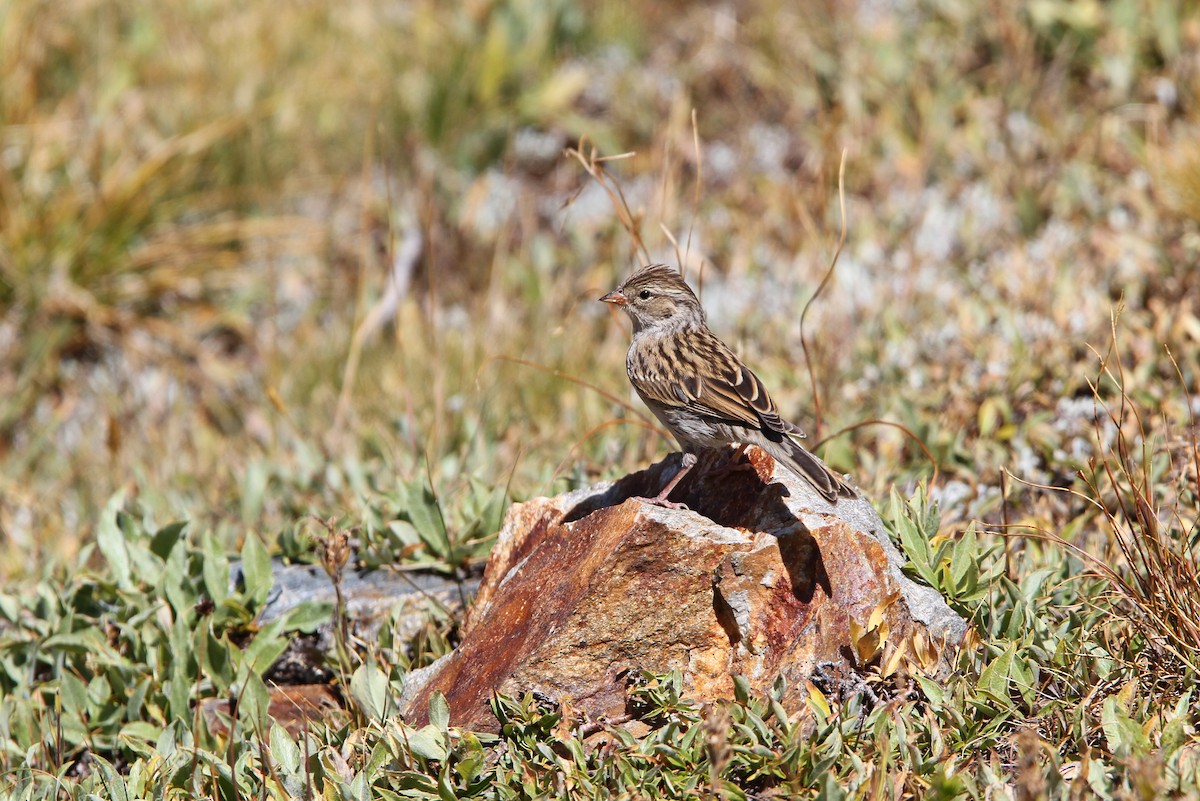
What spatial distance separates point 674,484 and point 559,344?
3974 mm

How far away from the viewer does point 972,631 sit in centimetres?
438

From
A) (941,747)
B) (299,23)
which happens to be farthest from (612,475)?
(299,23)

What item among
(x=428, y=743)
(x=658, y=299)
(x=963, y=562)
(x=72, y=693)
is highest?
(x=658, y=299)

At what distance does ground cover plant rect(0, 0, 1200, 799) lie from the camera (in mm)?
4203

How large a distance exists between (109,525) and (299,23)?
6.96m

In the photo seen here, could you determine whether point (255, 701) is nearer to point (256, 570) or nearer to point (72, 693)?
point (256, 570)

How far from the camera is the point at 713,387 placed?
4.77m

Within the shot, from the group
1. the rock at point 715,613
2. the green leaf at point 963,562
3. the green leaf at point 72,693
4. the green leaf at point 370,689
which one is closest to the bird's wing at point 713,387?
the rock at point 715,613

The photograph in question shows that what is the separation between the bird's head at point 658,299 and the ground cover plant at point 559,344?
28 cm

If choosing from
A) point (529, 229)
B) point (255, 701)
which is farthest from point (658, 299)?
point (529, 229)

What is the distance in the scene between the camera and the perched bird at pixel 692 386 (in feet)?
14.7

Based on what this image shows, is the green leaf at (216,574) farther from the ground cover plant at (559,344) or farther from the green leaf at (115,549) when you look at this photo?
the green leaf at (115,549)

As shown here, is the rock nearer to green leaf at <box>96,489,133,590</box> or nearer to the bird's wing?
the bird's wing

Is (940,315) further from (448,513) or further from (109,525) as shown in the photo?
(109,525)
